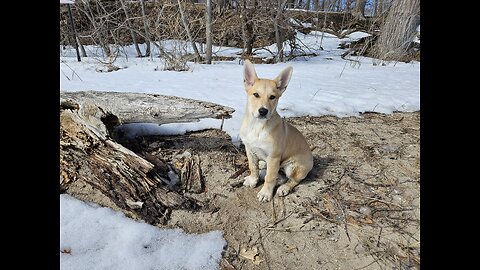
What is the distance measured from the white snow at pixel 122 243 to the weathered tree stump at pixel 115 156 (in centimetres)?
14

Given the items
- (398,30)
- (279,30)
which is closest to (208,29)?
(279,30)

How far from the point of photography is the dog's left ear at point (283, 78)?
3.07m

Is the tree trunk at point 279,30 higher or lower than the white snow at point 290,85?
higher

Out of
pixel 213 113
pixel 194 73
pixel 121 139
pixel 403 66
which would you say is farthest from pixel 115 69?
pixel 403 66

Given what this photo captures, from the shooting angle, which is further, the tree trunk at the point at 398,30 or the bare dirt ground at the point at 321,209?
the tree trunk at the point at 398,30

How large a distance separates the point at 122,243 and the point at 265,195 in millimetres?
1398

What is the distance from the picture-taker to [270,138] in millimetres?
2963

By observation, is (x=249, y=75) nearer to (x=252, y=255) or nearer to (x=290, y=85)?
(x=252, y=255)

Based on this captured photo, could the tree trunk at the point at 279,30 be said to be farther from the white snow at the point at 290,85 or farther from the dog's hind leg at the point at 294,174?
the dog's hind leg at the point at 294,174

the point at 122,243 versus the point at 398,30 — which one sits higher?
the point at 398,30

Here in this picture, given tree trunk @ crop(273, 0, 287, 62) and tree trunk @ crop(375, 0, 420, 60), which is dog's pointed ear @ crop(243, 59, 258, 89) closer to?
tree trunk @ crop(273, 0, 287, 62)

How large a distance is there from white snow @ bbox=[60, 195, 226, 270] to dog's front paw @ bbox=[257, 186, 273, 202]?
2.07ft

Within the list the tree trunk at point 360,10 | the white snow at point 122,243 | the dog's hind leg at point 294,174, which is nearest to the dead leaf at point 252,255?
the white snow at point 122,243
